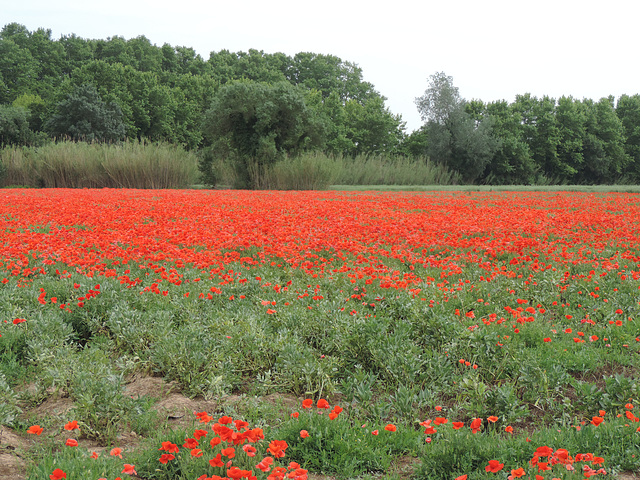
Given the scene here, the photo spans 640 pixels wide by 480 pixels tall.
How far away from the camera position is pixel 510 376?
3.69 m

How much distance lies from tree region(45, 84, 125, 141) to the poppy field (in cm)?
4341

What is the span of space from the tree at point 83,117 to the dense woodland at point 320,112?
0.31 feet

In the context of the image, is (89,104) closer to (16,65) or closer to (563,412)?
(16,65)

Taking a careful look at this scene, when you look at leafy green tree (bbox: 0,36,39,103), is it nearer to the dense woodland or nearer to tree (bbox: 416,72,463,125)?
the dense woodland

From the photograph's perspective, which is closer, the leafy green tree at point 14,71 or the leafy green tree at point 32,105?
the leafy green tree at point 32,105

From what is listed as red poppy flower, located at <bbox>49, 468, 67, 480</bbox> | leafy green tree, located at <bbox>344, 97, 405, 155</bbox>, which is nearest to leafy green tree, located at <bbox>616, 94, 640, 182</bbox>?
leafy green tree, located at <bbox>344, 97, 405, 155</bbox>

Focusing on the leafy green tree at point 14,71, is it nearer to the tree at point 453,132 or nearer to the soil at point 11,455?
the tree at point 453,132

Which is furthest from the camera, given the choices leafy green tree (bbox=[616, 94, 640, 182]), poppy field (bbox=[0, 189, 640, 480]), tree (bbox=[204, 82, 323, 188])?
leafy green tree (bbox=[616, 94, 640, 182])

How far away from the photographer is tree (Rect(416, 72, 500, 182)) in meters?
47.6

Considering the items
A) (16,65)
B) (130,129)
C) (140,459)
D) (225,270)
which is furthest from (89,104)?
(140,459)

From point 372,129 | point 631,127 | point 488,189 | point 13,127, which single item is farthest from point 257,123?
point 631,127

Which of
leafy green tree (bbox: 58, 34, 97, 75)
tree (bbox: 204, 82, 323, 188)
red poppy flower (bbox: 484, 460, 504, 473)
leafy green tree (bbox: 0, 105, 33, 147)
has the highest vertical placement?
leafy green tree (bbox: 58, 34, 97, 75)

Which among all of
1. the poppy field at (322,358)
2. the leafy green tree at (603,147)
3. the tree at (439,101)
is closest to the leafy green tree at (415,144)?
the tree at (439,101)

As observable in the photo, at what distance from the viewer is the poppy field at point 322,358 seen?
262 cm
